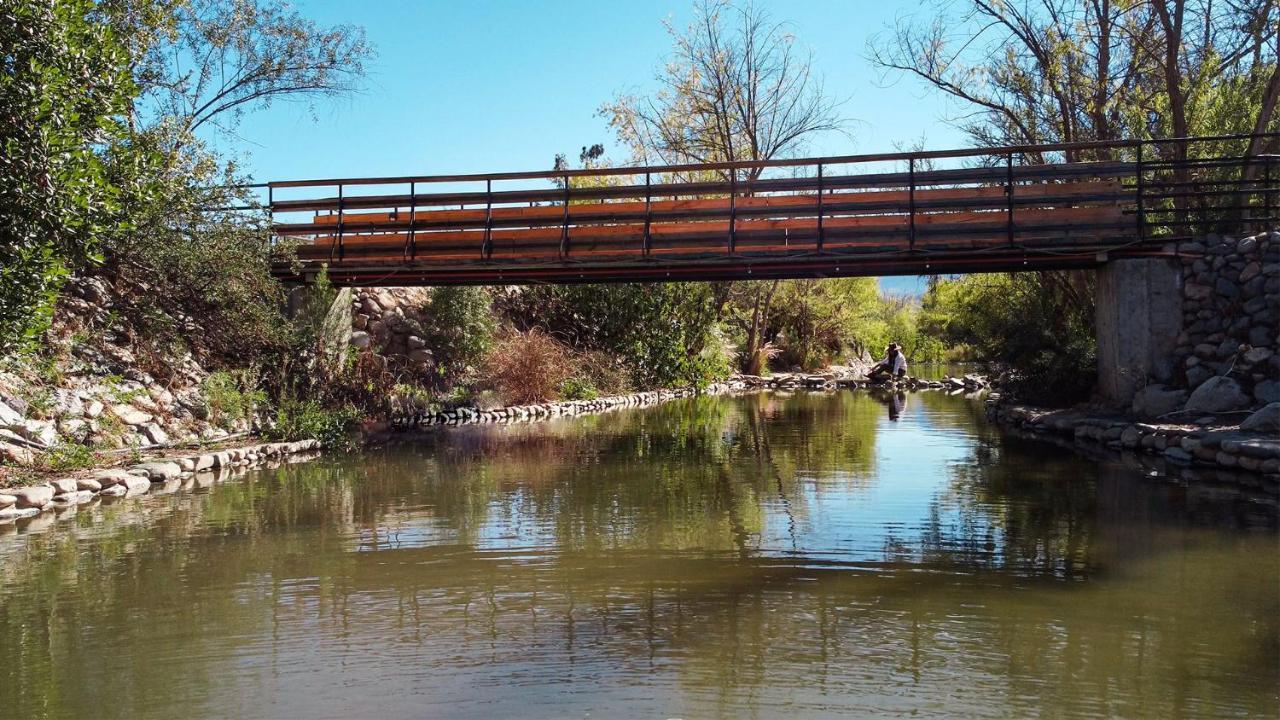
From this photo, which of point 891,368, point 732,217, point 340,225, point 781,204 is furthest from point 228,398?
point 891,368

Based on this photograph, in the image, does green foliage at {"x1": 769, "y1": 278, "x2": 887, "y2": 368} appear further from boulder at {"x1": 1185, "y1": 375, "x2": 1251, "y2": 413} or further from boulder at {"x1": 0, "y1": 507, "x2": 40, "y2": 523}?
boulder at {"x1": 0, "y1": 507, "x2": 40, "y2": 523}

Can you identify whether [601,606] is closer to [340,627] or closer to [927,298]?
[340,627]

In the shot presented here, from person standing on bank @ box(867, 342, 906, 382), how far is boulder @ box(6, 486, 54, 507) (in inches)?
1094

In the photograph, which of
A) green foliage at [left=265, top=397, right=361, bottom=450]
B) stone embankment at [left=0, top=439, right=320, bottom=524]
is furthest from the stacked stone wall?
stone embankment at [left=0, top=439, right=320, bottom=524]

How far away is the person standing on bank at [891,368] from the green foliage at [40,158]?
27.2m

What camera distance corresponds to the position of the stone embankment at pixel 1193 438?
10.9 meters

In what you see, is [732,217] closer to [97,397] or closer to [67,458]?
[97,397]

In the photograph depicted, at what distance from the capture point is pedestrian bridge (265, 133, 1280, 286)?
14.9 meters

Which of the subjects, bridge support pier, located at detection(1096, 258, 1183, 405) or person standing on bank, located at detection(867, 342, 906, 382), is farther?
person standing on bank, located at detection(867, 342, 906, 382)

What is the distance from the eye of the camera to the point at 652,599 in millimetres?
6262

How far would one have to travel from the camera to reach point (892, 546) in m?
7.73

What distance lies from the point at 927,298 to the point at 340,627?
151ft

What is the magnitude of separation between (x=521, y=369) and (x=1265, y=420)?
546 inches

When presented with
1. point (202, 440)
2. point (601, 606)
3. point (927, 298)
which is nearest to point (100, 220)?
point (202, 440)
